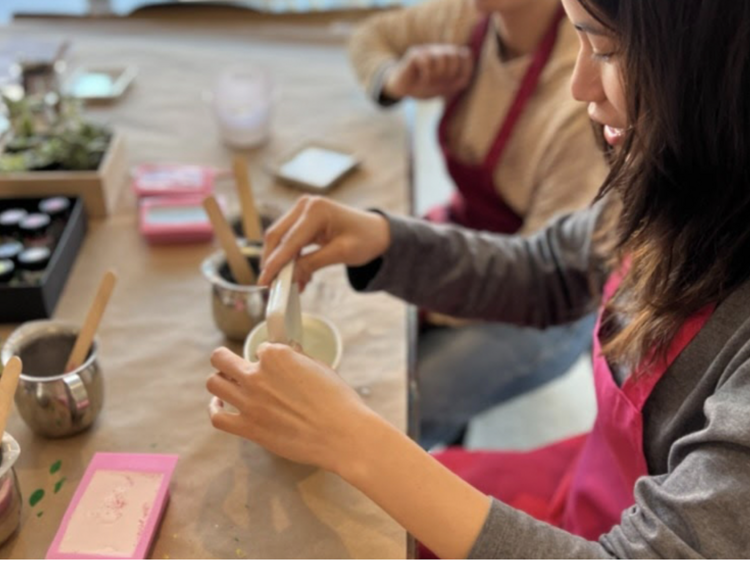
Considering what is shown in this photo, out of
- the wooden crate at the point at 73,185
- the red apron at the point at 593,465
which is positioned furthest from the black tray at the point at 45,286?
the red apron at the point at 593,465

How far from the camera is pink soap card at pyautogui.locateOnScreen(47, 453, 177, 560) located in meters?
0.66

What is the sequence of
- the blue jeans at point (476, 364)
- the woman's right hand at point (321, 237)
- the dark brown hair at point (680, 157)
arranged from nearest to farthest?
the dark brown hair at point (680, 157)
the woman's right hand at point (321, 237)
the blue jeans at point (476, 364)

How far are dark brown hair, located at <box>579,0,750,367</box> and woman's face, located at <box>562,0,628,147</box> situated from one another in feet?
0.04

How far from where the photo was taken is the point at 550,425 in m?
1.79

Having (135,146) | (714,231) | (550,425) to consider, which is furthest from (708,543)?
(550,425)

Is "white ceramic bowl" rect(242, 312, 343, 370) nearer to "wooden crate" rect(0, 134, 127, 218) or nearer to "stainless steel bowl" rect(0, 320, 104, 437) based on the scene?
"stainless steel bowl" rect(0, 320, 104, 437)

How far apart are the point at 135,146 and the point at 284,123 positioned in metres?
0.25

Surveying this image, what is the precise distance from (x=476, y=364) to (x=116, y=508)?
657 millimetres

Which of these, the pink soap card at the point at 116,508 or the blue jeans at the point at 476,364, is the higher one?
the pink soap card at the point at 116,508

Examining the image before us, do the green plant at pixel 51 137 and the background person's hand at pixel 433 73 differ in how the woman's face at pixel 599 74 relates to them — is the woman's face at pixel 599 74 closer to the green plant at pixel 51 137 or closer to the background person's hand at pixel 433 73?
the background person's hand at pixel 433 73

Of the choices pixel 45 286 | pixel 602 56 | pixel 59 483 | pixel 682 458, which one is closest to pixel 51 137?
pixel 45 286

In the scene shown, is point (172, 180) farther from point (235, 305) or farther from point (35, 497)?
point (35, 497)

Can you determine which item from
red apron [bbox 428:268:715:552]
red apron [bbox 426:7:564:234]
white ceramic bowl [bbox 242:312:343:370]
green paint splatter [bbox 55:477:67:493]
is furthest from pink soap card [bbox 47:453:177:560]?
red apron [bbox 426:7:564:234]

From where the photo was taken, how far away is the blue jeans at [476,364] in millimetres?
1220
